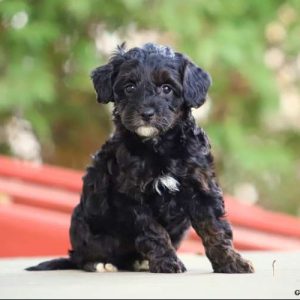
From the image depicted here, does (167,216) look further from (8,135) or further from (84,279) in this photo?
(8,135)

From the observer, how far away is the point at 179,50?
13.1 metres

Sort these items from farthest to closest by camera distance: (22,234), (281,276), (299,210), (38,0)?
(299,210)
(38,0)
(22,234)
(281,276)

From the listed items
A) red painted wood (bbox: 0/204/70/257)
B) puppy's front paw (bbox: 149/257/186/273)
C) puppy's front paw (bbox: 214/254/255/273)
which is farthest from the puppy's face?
red painted wood (bbox: 0/204/70/257)

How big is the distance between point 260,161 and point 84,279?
8762mm

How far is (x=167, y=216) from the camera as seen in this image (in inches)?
203

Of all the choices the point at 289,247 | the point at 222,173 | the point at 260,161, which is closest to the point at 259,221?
the point at 289,247

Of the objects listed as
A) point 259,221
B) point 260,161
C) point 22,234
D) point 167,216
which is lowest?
point 167,216

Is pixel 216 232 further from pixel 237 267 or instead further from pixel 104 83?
pixel 104 83

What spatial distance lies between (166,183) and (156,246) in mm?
335

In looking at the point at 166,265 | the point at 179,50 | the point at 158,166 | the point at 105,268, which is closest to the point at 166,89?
the point at 158,166

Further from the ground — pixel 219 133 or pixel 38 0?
pixel 38 0

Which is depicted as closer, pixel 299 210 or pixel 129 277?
pixel 129 277

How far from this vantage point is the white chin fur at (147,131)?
496cm

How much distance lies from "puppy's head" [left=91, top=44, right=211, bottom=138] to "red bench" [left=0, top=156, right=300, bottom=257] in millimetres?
1904
